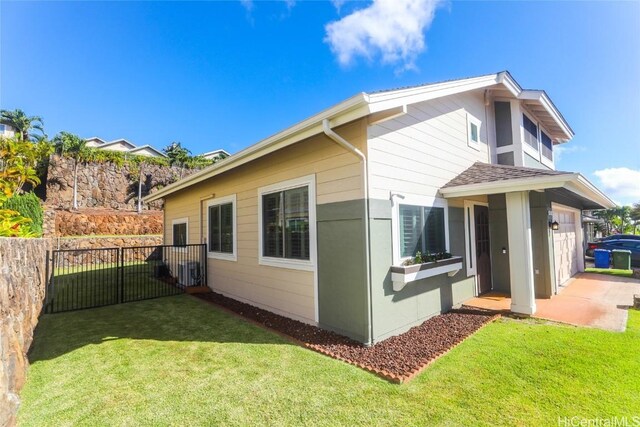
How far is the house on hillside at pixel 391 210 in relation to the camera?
423 cm

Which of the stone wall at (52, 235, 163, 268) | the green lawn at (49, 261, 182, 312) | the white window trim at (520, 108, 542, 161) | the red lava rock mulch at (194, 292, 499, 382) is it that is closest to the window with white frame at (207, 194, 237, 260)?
the green lawn at (49, 261, 182, 312)

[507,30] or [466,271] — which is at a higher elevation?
[507,30]

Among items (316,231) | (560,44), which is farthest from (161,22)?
(560,44)

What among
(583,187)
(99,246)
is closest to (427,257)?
(583,187)

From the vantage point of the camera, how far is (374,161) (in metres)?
4.32

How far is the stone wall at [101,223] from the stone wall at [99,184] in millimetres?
2611

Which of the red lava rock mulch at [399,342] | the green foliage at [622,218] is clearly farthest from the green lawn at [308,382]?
the green foliage at [622,218]

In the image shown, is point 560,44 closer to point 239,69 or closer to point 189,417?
point 239,69

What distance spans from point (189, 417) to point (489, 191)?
562 cm

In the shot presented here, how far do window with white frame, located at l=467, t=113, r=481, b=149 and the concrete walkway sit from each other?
3.80m

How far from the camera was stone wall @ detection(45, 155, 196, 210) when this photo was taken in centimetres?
2456

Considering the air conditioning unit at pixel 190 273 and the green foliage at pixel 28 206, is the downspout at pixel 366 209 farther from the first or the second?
the green foliage at pixel 28 206

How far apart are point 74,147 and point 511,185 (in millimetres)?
32815

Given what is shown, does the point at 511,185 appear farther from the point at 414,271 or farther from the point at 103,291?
the point at 103,291
